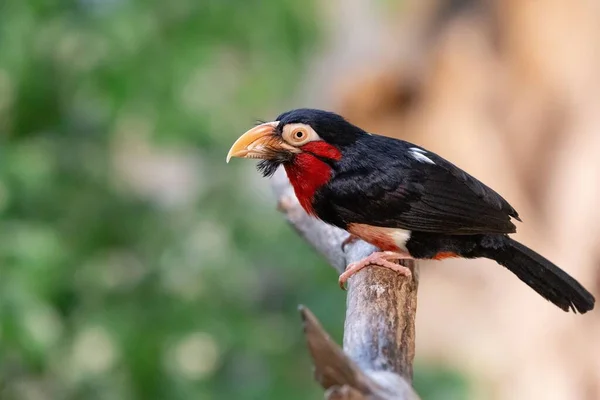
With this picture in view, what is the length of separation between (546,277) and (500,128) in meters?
2.39

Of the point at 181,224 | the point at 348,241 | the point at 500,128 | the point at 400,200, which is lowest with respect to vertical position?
the point at 181,224

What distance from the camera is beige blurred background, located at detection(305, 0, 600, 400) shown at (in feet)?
10.2

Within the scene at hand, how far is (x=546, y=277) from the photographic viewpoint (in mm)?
→ 1332

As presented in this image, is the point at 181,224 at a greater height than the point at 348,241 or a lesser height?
lesser

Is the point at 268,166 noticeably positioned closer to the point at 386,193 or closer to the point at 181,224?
the point at 386,193

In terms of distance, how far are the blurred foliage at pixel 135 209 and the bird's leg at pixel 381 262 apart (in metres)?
0.74

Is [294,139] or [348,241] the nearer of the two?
[294,139]

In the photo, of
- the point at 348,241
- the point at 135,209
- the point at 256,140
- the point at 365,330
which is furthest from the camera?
the point at 135,209

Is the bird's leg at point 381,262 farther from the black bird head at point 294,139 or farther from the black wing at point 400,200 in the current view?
the black bird head at point 294,139

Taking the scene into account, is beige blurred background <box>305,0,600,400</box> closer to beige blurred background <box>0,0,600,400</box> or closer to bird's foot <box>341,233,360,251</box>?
beige blurred background <box>0,0,600,400</box>

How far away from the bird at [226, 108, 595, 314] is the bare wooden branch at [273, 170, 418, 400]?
7 centimetres

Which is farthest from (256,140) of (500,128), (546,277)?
(500,128)

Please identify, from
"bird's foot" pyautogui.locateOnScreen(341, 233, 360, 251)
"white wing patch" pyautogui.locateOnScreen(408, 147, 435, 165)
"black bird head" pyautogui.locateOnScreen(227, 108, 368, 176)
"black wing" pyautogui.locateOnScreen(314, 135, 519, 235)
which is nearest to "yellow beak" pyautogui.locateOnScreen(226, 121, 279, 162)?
"black bird head" pyautogui.locateOnScreen(227, 108, 368, 176)

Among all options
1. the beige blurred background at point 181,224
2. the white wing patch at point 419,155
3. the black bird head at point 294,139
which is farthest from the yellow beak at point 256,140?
the beige blurred background at point 181,224
